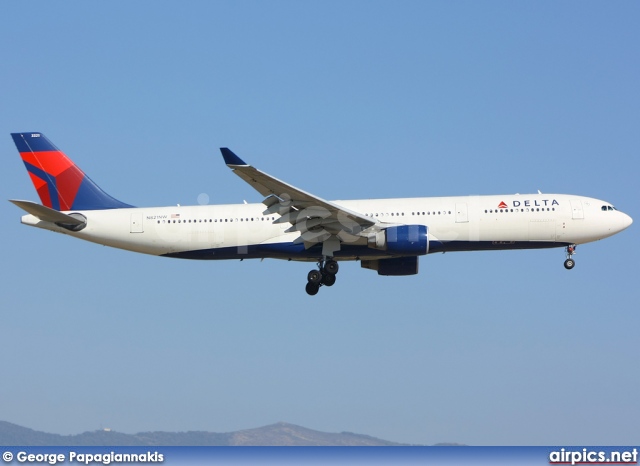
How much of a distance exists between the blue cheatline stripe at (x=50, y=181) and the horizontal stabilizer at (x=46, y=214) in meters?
2.35

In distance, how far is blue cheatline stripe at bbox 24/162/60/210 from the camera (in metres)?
48.2

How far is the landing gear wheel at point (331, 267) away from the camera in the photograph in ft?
149

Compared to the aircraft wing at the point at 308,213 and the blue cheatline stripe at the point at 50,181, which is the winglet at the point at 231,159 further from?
the blue cheatline stripe at the point at 50,181

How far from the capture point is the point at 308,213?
4288cm

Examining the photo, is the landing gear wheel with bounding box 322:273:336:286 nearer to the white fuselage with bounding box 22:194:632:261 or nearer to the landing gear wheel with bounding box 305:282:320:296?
the landing gear wheel with bounding box 305:282:320:296

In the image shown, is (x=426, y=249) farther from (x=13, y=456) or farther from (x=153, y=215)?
(x=13, y=456)

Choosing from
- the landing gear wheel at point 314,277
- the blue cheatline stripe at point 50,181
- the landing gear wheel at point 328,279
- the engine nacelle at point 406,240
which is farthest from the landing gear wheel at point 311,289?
the blue cheatline stripe at point 50,181

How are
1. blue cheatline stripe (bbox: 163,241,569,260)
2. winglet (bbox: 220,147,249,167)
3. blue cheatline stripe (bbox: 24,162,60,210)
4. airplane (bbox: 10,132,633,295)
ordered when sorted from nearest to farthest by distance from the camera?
winglet (bbox: 220,147,249,167) < airplane (bbox: 10,132,633,295) < blue cheatline stripe (bbox: 163,241,569,260) < blue cheatline stripe (bbox: 24,162,60,210)

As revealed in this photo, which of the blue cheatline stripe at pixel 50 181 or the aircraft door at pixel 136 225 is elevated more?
the blue cheatline stripe at pixel 50 181

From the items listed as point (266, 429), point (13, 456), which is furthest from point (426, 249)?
point (266, 429)

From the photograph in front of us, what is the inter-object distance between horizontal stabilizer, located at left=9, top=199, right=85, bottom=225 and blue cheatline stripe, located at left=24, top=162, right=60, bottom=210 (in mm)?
2346

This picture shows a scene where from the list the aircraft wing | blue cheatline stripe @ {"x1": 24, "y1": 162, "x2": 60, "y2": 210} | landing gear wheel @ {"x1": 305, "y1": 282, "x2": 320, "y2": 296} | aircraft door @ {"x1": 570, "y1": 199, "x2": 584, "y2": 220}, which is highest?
blue cheatline stripe @ {"x1": 24, "y1": 162, "x2": 60, "y2": 210}

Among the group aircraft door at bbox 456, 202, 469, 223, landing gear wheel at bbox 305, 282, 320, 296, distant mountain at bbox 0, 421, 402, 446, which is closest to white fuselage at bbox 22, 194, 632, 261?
aircraft door at bbox 456, 202, 469, 223

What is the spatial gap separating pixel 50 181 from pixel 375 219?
55.5 ft
